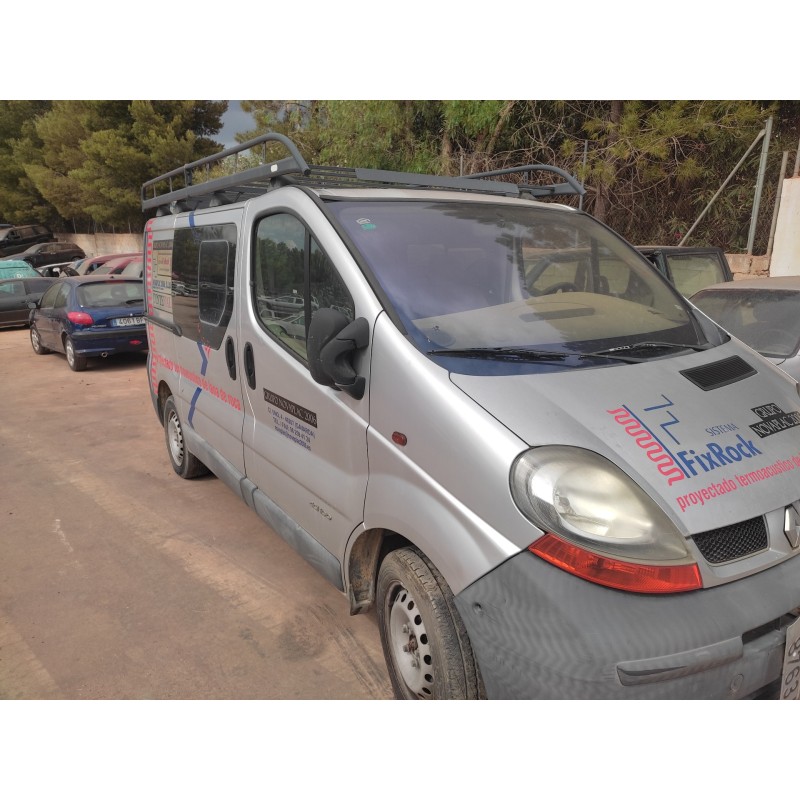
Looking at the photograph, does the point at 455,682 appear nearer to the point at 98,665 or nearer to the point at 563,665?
the point at 563,665

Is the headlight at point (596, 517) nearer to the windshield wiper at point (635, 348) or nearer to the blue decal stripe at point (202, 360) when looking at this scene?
the windshield wiper at point (635, 348)

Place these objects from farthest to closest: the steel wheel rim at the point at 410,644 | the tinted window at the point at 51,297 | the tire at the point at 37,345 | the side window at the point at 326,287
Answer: the tire at the point at 37,345 < the tinted window at the point at 51,297 < the side window at the point at 326,287 < the steel wheel rim at the point at 410,644

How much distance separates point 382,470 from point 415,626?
578 mm

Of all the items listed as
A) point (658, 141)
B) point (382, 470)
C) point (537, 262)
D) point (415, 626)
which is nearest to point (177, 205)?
point (537, 262)

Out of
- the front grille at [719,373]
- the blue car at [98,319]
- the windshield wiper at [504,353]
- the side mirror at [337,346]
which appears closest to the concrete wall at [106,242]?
the blue car at [98,319]

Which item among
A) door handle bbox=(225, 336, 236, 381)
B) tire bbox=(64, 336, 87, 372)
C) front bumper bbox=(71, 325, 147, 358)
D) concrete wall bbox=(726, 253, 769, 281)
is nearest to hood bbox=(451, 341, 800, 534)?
door handle bbox=(225, 336, 236, 381)

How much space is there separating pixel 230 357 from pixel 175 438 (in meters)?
1.95

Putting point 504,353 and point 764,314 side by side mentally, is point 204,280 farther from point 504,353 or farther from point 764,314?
point 764,314

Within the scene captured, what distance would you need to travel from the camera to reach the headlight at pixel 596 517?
187cm

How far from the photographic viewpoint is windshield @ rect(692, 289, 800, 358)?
15.1ft

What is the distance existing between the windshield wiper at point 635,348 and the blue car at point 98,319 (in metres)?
8.89

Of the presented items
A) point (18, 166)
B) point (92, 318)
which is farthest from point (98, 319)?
point (18, 166)

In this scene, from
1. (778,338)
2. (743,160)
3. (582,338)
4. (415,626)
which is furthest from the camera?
(743,160)

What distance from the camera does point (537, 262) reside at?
3107mm
